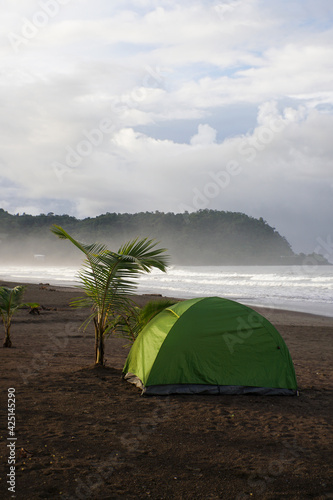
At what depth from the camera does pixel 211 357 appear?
5.95m

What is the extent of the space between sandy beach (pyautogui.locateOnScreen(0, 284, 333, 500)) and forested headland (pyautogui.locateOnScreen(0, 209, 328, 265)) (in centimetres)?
8716

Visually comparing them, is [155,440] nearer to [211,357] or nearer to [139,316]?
[211,357]

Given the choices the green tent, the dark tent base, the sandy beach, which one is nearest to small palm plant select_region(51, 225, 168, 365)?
the green tent

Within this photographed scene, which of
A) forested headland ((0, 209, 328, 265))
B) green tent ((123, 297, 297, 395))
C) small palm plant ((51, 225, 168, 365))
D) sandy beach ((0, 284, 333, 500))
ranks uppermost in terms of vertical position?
forested headland ((0, 209, 328, 265))

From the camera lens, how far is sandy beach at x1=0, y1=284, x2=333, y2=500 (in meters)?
3.49

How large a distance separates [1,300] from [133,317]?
305 cm

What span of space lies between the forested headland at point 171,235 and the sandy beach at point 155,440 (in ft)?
286

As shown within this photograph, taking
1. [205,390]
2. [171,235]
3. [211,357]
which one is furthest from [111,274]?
[171,235]

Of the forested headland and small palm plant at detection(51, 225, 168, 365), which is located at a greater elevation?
the forested headland

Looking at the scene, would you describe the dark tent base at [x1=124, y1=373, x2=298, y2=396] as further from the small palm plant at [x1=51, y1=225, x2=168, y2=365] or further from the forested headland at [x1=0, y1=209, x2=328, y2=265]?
the forested headland at [x1=0, y1=209, x2=328, y2=265]

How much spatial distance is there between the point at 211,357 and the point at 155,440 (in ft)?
5.83

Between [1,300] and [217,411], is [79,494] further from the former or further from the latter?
[1,300]

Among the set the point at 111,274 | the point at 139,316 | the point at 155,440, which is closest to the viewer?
the point at 155,440

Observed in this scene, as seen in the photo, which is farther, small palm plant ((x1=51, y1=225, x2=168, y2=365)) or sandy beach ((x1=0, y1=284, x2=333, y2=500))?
small palm plant ((x1=51, y1=225, x2=168, y2=365))
